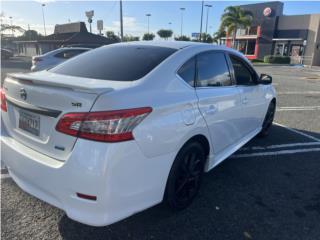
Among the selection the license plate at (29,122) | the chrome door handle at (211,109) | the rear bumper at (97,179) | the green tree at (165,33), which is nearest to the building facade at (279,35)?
the green tree at (165,33)

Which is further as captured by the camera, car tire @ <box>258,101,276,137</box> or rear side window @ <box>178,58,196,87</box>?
car tire @ <box>258,101,276,137</box>

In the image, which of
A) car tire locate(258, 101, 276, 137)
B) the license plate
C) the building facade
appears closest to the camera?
the license plate

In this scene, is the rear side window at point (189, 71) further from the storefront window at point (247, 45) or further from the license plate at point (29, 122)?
the storefront window at point (247, 45)

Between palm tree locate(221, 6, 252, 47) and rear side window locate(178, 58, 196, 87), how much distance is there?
41.6 m

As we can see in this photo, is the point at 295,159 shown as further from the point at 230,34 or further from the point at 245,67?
the point at 230,34

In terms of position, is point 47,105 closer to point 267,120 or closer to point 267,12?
point 267,120

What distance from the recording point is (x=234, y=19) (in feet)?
134

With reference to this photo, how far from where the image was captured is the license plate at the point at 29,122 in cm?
227

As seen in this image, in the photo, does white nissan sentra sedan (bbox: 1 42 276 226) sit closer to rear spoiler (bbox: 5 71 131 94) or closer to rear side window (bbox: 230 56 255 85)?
rear spoiler (bbox: 5 71 131 94)

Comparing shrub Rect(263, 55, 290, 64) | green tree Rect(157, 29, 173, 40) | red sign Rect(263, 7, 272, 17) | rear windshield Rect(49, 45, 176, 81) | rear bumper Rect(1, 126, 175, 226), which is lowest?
shrub Rect(263, 55, 290, 64)

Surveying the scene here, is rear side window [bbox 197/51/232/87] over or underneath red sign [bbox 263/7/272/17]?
underneath

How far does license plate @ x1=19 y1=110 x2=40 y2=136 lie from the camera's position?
227cm

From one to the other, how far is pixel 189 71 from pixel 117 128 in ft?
3.90

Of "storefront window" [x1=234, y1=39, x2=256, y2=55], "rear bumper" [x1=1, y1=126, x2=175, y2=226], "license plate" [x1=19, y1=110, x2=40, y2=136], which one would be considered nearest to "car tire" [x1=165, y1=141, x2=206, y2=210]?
"rear bumper" [x1=1, y1=126, x2=175, y2=226]
